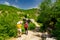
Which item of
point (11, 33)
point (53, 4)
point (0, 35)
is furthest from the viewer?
point (53, 4)

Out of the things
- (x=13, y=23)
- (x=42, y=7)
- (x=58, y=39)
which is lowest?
(x=58, y=39)

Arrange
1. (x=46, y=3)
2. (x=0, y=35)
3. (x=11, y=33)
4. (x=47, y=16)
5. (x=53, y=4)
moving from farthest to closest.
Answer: (x=46, y=3) < (x=53, y=4) < (x=47, y=16) < (x=11, y=33) < (x=0, y=35)

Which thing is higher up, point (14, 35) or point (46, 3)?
point (46, 3)

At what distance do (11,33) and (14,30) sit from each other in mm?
693

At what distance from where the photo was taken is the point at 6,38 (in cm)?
1705

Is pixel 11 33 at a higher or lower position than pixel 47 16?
lower

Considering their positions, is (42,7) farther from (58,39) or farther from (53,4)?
(58,39)

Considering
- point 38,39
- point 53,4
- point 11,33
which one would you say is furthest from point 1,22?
point 53,4

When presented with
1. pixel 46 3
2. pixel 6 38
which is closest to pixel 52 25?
pixel 46 3

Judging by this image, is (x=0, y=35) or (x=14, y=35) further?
(x=14, y=35)

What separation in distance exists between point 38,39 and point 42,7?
1040 centimetres

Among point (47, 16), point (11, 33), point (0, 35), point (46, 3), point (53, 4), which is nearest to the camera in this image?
point (0, 35)

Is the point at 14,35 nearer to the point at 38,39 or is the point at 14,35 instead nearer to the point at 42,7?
the point at 38,39

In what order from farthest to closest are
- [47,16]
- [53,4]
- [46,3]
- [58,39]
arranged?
[46,3] < [53,4] < [47,16] < [58,39]
